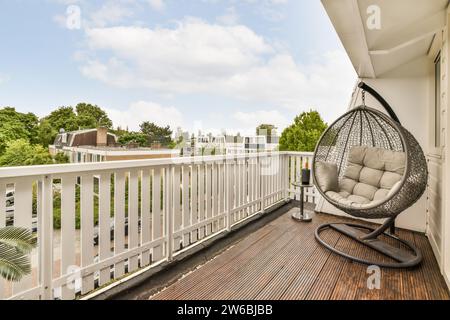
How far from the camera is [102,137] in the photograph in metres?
2.62

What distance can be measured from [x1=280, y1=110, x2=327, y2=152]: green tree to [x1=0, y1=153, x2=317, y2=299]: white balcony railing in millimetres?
2661

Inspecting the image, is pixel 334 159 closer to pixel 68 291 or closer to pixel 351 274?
pixel 351 274

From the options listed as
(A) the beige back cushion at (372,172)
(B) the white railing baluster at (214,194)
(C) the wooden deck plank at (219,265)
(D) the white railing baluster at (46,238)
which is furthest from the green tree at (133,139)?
(A) the beige back cushion at (372,172)

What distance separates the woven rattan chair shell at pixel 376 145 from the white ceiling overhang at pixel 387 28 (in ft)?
1.98

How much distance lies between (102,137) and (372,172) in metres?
3.15

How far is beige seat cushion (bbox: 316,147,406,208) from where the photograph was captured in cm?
271

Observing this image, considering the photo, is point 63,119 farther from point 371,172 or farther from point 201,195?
point 371,172

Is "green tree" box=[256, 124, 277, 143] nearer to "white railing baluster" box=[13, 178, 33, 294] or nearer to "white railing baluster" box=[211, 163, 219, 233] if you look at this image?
"white railing baluster" box=[211, 163, 219, 233]

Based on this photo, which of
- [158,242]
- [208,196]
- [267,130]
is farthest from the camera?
[267,130]

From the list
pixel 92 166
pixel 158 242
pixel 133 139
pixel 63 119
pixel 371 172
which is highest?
pixel 63 119

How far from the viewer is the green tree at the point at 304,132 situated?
520 cm

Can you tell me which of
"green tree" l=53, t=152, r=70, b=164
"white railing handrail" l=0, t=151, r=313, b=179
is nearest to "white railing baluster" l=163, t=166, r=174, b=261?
"white railing handrail" l=0, t=151, r=313, b=179

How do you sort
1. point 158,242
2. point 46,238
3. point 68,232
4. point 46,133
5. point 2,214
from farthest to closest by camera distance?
point 158,242
point 46,133
point 68,232
point 46,238
point 2,214

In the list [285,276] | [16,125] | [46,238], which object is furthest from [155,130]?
[285,276]
